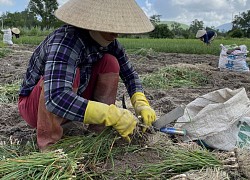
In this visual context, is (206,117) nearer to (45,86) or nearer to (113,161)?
(113,161)

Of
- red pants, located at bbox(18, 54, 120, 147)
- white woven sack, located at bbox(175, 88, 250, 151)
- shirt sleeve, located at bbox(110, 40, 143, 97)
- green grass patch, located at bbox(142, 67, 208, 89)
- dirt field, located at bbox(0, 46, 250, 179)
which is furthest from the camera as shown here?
green grass patch, located at bbox(142, 67, 208, 89)

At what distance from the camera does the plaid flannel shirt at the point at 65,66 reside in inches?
71.2

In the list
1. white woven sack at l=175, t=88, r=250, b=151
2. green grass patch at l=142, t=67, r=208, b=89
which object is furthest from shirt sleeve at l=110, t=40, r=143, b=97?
green grass patch at l=142, t=67, r=208, b=89

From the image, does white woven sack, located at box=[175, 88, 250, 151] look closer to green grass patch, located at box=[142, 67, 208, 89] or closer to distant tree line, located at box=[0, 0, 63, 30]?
green grass patch, located at box=[142, 67, 208, 89]

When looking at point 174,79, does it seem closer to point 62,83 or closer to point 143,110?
point 143,110

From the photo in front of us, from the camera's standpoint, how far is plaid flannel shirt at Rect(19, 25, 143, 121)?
181cm

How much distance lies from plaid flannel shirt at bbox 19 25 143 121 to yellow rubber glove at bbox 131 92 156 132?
1.13 ft

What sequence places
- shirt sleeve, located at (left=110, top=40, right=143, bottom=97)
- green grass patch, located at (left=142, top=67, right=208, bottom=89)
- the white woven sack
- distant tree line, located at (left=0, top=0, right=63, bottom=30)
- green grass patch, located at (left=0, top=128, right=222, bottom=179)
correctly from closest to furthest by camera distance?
1. green grass patch, located at (left=0, top=128, right=222, bottom=179)
2. the white woven sack
3. shirt sleeve, located at (left=110, top=40, right=143, bottom=97)
4. green grass patch, located at (left=142, top=67, right=208, bottom=89)
5. distant tree line, located at (left=0, top=0, right=63, bottom=30)

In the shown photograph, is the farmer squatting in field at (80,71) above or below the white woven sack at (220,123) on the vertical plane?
above

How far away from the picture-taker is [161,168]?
1712 mm

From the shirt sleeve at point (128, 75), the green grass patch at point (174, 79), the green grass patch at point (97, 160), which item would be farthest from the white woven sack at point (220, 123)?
the green grass patch at point (174, 79)

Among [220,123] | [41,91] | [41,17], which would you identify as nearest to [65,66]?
[41,91]

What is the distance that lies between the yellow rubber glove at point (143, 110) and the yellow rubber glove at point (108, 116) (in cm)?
20

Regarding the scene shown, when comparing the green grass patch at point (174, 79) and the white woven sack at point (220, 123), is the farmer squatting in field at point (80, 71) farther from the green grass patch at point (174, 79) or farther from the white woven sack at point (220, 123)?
the green grass patch at point (174, 79)
